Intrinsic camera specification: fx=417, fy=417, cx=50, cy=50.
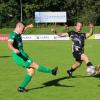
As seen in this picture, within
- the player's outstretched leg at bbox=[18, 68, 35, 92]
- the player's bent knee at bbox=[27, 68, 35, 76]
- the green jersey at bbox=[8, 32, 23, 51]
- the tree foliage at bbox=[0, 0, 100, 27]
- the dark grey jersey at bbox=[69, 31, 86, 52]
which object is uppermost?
the green jersey at bbox=[8, 32, 23, 51]

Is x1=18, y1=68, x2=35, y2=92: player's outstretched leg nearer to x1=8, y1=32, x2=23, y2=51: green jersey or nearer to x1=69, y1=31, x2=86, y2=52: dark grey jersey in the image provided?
x1=8, y1=32, x2=23, y2=51: green jersey

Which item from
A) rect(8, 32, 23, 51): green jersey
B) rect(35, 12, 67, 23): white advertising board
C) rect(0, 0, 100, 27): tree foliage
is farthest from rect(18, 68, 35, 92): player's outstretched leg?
→ rect(0, 0, 100, 27): tree foliage

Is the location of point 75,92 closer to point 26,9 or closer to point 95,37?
point 95,37

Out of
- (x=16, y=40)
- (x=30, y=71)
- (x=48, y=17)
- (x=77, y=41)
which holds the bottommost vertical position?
(x=48, y=17)

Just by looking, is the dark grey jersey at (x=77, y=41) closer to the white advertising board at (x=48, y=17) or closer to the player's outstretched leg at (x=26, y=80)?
the player's outstretched leg at (x=26, y=80)

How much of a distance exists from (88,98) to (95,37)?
40.4 metres

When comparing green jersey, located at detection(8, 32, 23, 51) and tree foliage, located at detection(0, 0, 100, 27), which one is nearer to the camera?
green jersey, located at detection(8, 32, 23, 51)

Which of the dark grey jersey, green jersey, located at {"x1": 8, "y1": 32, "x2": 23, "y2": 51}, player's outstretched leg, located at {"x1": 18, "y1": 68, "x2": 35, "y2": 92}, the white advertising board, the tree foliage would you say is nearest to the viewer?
green jersey, located at {"x1": 8, "y1": 32, "x2": 23, "y2": 51}

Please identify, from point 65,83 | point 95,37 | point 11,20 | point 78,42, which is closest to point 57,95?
point 65,83

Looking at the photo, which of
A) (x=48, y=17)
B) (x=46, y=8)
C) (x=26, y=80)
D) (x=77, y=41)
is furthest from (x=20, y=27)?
(x=46, y=8)

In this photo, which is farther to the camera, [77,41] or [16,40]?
[77,41]

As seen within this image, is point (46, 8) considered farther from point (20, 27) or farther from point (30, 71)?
point (20, 27)

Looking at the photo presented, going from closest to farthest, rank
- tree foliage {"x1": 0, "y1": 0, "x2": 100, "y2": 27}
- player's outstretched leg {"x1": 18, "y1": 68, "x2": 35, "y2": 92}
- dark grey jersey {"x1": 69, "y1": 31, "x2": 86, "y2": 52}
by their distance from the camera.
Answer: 1. player's outstretched leg {"x1": 18, "y1": 68, "x2": 35, "y2": 92}
2. dark grey jersey {"x1": 69, "y1": 31, "x2": 86, "y2": 52}
3. tree foliage {"x1": 0, "y1": 0, "x2": 100, "y2": 27}

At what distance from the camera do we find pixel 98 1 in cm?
8012
